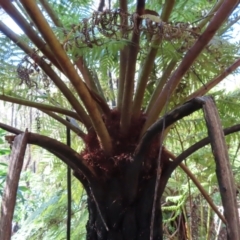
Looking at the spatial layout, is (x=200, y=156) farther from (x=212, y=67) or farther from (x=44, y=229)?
(x=44, y=229)

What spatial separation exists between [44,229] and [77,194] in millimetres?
435

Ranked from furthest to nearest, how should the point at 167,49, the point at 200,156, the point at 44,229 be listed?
1. the point at 44,229
2. the point at 200,156
3. the point at 167,49

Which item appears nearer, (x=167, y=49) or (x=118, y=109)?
(x=167, y=49)

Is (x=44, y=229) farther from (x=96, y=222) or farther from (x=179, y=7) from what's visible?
(x=179, y=7)

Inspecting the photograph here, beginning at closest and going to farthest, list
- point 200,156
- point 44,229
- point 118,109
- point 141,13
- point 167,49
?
point 141,13
point 167,49
point 118,109
point 200,156
point 44,229

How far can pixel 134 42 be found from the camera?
0.81m

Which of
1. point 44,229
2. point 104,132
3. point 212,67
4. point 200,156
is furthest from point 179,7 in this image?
point 44,229

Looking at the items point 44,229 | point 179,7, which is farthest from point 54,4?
point 44,229

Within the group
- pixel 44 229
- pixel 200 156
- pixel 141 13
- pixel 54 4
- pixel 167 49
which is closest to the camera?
pixel 141 13

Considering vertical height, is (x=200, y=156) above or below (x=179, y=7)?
below

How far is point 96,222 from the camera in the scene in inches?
37.5

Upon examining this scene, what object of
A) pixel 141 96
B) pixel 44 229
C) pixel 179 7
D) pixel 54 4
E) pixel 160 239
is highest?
pixel 54 4

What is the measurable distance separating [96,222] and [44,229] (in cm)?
98

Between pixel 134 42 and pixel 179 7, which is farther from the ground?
pixel 179 7
